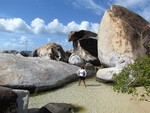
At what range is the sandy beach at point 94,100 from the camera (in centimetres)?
1647

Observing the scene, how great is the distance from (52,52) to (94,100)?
1859 centimetres

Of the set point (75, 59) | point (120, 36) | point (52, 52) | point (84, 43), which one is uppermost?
point (84, 43)

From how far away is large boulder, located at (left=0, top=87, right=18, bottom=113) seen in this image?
43.1 ft

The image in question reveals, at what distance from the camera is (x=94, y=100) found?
1836cm

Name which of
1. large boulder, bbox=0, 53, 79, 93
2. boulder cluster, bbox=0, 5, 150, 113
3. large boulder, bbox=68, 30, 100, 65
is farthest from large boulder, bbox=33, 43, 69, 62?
large boulder, bbox=0, 53, 79, 93

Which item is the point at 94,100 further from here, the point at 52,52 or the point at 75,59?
the point at 52,52

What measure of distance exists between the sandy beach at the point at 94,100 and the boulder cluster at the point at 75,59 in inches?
38.1

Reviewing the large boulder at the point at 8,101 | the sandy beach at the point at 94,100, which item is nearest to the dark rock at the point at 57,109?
the sandy beach at the point at 94,100

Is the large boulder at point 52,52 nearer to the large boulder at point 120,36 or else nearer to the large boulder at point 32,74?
the large boulder at point 120,36

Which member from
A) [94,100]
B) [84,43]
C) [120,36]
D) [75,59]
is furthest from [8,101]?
[84,43]

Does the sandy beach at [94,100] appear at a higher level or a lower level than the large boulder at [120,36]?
A: lower

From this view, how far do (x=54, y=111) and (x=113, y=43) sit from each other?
45.0 feet

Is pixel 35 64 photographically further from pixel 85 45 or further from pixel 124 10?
pixel 85 45

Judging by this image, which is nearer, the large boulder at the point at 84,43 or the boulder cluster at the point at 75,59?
the boulder cluster at the point at 75,59
